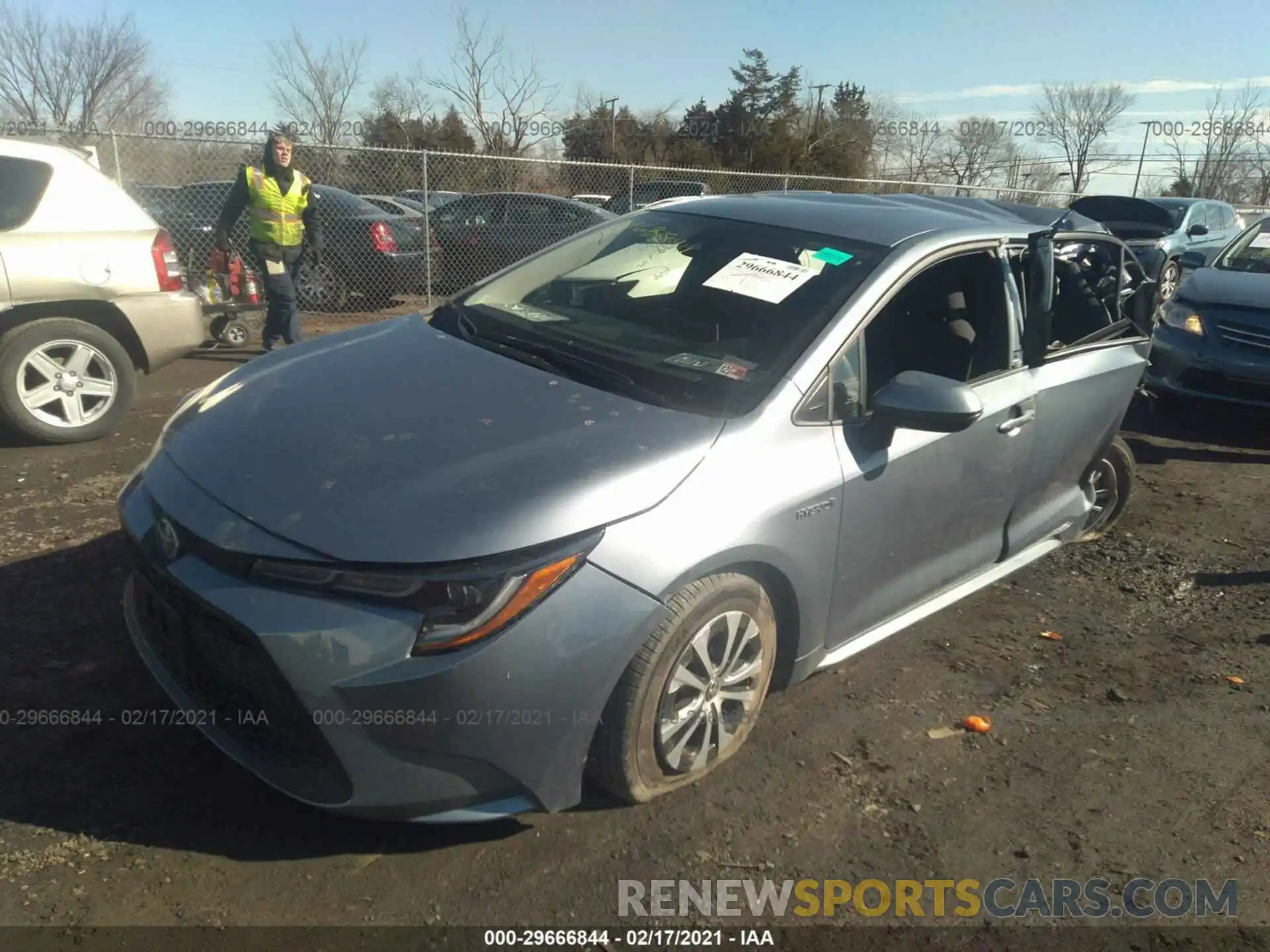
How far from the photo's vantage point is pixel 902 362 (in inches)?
136

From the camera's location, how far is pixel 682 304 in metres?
3.37

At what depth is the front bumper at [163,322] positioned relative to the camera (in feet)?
18.7

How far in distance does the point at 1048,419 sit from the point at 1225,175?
46457 millimetres

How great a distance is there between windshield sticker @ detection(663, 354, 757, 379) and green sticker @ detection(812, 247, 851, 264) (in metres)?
0.58

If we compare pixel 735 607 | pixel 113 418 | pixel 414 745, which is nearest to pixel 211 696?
pixel 414 745

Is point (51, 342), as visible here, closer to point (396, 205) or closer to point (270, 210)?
point (270, 210)

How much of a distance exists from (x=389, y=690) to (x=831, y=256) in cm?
212

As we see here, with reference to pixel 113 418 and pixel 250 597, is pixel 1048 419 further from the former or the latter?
pixel 113 418

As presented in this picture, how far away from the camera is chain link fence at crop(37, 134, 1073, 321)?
10.3 metres

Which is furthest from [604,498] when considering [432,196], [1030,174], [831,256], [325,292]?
[1030,174]

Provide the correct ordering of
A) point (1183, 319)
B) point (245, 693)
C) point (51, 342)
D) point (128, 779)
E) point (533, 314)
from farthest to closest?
point (1183, 319)
point (51, 342)
point (533, 314)
point (128, 779)
point (245, 693)

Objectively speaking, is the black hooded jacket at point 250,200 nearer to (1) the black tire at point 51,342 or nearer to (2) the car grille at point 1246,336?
(1) the black tire at point 51,342

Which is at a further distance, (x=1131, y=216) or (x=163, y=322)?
(x=1131, y=216)

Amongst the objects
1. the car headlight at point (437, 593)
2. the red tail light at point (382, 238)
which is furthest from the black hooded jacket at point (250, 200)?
the car headlight at point (437, 593)
